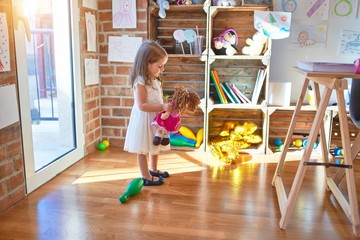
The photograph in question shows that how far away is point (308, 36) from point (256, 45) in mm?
591

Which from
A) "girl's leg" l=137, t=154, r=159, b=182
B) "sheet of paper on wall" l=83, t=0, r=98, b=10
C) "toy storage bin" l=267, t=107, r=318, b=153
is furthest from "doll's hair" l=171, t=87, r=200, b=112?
"toy storage bin" l=267, t=107, r=318, b=153

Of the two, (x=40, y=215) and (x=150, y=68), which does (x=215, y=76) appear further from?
(x=40, y=215)

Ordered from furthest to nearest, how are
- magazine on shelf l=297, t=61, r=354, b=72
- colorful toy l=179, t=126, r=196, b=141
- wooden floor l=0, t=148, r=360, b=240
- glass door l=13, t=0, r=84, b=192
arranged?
1. colorful toy l=179, t=126, r=196, b=141
2. glass door l=13, t=0, r=84, b=192
3. wooden floor l=0, t=148, r=360, b=240
4. magazine on shelf l=297, t=61, r=354, b=72

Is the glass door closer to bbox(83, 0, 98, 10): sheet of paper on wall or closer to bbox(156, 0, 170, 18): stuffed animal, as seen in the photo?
bbox(83, 0, 98, 10): sheet of paper on wall

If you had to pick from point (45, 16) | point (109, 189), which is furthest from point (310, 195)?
point (45, 16)

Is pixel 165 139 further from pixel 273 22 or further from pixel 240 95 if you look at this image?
pixel 273 22

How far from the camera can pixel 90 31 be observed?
113 inches

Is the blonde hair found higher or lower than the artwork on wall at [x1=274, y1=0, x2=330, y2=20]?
lower

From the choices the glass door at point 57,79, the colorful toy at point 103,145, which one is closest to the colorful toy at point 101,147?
the colorful toy at point 103,145

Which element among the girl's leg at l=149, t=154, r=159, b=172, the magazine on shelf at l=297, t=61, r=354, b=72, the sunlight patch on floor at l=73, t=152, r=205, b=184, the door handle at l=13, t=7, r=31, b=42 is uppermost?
the door handle at l=13, t=7, r=31, b=42

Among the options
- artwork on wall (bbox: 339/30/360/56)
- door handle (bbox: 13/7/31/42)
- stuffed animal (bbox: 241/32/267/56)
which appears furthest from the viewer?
artwork on wall (bbox: 339/30/360/56)

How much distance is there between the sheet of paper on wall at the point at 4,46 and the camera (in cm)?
181

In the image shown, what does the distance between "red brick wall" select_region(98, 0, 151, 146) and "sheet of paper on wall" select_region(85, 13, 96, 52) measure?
0.09 metres

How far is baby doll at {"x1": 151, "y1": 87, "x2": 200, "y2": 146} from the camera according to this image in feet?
6.63
